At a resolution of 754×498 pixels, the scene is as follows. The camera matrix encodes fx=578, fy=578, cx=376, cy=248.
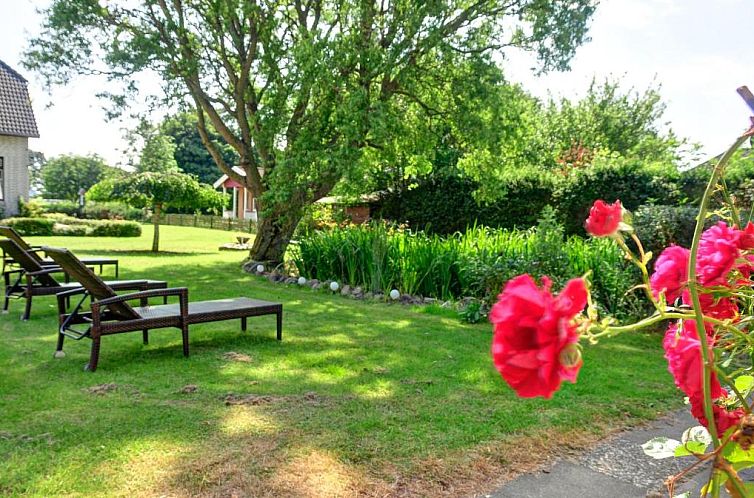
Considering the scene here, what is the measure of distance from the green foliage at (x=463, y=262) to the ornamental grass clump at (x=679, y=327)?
5.71 meters

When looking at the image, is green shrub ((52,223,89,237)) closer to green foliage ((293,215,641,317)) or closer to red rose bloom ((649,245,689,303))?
green foliage ((293,215,641,317))

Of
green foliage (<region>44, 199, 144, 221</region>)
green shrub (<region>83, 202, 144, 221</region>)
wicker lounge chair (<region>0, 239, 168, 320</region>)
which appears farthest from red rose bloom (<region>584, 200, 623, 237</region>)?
green foliage (<region>44, 199, 144, 221</region>)

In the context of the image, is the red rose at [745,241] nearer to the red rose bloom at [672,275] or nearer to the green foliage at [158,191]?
the red rose bloom at [672,275]

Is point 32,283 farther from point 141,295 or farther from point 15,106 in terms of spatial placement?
point 15,106

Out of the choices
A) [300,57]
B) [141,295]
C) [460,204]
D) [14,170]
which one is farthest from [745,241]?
[14,170]

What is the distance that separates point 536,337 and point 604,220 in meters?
0.33

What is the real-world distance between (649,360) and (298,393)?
364cm

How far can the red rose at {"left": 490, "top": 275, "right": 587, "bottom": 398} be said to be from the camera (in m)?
0.69

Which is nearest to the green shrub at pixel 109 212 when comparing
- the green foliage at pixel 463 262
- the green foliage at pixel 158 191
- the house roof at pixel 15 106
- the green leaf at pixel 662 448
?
the house roof at pixel 15 106

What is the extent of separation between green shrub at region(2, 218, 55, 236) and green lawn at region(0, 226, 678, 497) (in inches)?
678

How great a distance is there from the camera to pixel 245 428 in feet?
11.8

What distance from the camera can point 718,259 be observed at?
3.35 ft

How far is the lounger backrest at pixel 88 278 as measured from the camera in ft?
16.1

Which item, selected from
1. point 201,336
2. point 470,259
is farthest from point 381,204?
point 201,336
